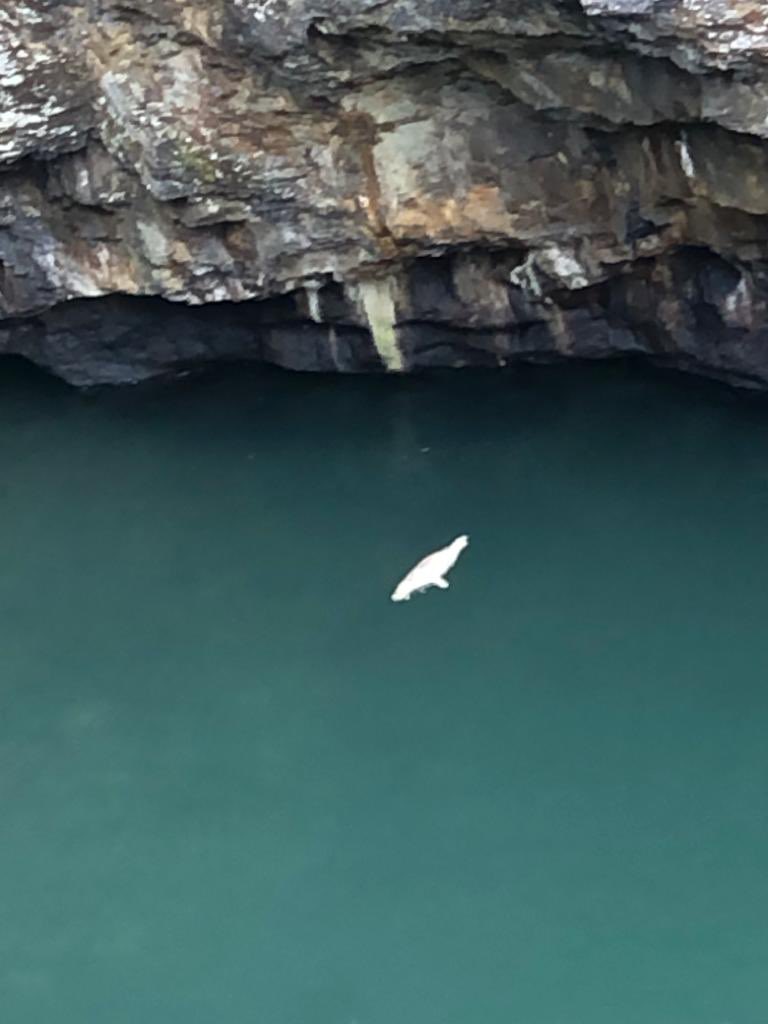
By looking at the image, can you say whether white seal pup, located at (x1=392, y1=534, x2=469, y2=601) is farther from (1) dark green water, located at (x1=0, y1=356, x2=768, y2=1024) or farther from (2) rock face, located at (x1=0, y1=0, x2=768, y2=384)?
(2) rock face, located at (x1=0, y1=0, x2=768, y2=384)

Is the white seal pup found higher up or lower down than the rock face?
lower down

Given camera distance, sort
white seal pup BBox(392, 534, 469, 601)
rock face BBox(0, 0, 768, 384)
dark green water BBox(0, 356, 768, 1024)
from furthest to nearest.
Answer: white seal pup BBox(392, 534, 469, 601)
rock face BBox(0, 0, 768, 384)
dark green water BBox(0, 356, 768, 1024)

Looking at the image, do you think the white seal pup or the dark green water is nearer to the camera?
the dark green water

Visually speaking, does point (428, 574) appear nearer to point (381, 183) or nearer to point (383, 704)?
point (383, 704)

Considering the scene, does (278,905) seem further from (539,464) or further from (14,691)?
(539,464)

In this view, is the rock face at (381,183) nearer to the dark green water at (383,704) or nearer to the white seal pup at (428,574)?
the dark green water at (383,704)

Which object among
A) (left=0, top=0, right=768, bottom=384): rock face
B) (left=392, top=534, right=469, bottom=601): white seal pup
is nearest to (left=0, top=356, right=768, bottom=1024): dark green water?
(left=392, top=534, right=469, bottom=601): white seal pup

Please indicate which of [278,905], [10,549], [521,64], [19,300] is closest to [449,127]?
[521,64]
